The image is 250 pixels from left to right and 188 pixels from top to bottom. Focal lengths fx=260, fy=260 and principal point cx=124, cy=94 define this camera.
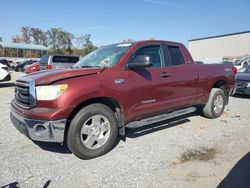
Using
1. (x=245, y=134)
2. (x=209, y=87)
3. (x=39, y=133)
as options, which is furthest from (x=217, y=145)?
(x=39, y=133)

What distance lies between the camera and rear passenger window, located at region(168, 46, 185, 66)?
5.58 meters

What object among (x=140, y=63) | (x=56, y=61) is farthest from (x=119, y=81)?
(x=56, y=61)

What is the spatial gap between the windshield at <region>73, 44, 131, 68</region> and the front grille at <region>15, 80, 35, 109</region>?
125cm

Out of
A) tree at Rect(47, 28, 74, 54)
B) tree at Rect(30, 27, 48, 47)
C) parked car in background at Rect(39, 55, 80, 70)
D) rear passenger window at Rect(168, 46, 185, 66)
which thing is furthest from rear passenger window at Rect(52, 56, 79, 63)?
tree at Rect(30, 27, 48, 47)

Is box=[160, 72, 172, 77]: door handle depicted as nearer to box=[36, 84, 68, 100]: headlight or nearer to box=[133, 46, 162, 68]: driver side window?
box=[133, 46, 162, 68]: driver side window

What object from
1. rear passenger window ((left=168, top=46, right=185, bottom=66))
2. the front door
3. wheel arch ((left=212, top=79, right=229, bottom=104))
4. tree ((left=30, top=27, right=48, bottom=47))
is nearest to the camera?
the front door

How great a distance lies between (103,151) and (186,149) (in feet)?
4.81

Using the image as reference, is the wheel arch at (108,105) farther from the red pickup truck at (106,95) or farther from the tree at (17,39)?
the tree at (17,39)

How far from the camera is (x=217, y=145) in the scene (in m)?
4.79

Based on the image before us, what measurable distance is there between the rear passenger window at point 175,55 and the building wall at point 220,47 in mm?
38750

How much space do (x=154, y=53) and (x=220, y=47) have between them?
44.7 m

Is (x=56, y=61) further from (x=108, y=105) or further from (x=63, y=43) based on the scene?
(x=63, y=43)

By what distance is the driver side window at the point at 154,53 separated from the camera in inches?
201

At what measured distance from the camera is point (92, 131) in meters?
4.18
